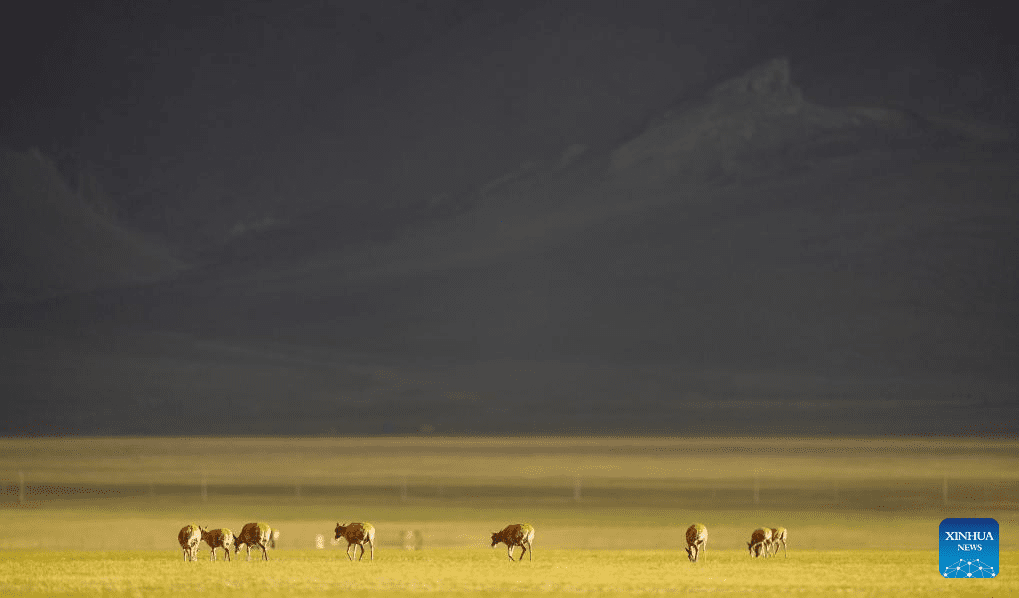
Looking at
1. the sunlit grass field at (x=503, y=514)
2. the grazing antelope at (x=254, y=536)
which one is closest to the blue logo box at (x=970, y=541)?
the sunlit grass field at (x=503, y=514)

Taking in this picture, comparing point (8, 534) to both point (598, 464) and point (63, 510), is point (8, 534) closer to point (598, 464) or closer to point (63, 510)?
point (63, 510)

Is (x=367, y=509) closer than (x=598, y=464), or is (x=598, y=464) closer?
(x=367, y=509)

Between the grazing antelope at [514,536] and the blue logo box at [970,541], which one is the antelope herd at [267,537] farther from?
the blue logo box at [970,541]

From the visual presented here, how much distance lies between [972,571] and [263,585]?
9.33 m

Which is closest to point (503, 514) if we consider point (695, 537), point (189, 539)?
point (695, 537)

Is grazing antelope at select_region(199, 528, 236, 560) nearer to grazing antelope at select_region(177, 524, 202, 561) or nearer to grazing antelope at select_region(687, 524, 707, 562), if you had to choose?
grazing antelope at select_region(177, 524, 202, 561)

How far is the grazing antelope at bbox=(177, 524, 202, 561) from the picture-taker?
1018 inches

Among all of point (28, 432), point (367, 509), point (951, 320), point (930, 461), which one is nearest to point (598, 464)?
point (930, 461)

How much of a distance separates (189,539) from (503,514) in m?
18.3

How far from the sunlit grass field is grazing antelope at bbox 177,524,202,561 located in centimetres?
30

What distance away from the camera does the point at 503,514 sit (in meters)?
43.5

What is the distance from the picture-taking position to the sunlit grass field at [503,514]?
24.2 meters

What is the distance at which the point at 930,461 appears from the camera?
74438 mm

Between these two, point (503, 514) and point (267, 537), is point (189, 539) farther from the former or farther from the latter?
point (503, 514)
